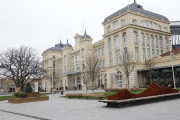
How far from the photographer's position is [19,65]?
34500 millimetres

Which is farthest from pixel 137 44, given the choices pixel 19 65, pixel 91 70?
pixel 19 65

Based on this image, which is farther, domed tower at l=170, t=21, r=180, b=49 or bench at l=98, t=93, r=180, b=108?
domed tower at l=170, t=21, r=180, b=49

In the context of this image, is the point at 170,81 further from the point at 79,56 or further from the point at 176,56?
the point at 79,56

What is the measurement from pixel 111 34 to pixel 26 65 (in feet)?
60.4

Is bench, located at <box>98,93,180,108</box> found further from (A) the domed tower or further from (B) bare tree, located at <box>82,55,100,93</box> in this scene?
(A) the domed tower

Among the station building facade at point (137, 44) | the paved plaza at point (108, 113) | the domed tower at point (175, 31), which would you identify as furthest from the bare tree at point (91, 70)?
the domed tower at point (175, 31)

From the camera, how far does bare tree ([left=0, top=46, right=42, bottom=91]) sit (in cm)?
3441

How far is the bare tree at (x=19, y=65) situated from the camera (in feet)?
113

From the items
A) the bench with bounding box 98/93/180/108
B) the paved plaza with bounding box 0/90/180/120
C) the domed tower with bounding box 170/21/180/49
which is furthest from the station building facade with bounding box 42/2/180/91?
the paved plaza with bounding box 0/90/180/120

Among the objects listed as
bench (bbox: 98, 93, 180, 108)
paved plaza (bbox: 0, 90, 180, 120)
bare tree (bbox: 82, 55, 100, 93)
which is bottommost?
paved plaza (bbox: 0, 90, 180, 120)

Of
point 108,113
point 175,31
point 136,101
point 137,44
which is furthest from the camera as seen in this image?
point 175,31

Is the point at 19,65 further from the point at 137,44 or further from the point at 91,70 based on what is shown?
the point at 137,44

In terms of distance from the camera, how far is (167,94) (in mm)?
14266

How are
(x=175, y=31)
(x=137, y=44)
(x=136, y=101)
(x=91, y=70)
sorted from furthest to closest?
→ (x=175, y=31) < (x=137, y=44) < (x=91, y=70) < (x=136, y=101)
